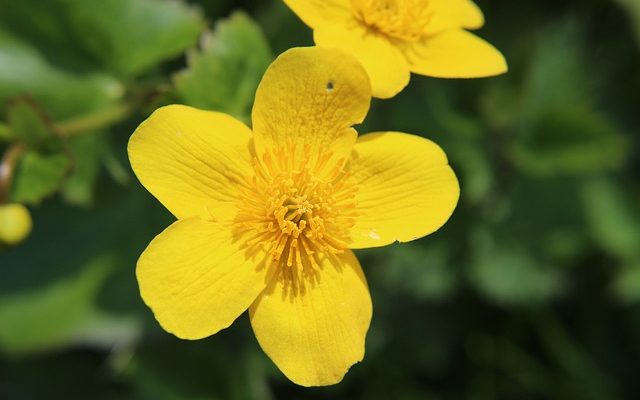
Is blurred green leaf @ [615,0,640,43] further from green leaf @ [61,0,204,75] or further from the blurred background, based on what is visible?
green leaf @ [61,0,204,75]

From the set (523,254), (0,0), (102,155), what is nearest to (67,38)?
(0,0)

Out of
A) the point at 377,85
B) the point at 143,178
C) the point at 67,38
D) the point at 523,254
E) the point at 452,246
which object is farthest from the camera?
the point at 523,254

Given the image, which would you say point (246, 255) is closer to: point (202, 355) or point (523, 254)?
point (202, 355)

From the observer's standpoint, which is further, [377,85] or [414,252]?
[414,252]

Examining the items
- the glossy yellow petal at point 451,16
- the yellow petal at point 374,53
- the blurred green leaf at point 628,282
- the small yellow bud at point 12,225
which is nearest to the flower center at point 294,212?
the yellow petal at point 374,53

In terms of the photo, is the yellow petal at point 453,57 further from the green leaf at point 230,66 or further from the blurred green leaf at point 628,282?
the blurred green leaf at point 628,282

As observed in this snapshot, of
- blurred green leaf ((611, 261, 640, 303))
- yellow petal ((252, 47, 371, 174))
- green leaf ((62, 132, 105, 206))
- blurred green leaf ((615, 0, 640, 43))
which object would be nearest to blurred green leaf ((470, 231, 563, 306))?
blurred green leaf ((611, 261, 640, 303))

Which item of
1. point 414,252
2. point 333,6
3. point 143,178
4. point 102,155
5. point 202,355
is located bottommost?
point 202,355

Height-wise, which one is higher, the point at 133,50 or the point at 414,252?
the point at 133,50
